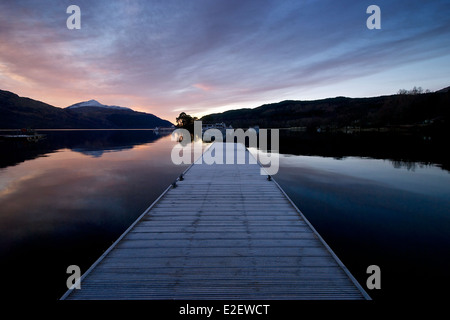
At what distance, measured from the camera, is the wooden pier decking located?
341cm

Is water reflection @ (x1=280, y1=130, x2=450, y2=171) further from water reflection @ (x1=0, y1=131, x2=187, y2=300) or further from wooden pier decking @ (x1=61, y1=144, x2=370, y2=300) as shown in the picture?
water reflection @ (x1=0, y1=131, x2=187, y2=300)

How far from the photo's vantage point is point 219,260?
4176 mm

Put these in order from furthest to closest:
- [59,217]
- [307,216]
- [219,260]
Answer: [307,216]
[59,217]
[219,260]

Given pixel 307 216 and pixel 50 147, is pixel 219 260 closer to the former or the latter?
pixel 307 216

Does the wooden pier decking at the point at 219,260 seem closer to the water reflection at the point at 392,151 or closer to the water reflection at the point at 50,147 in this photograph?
the water reflection at the point at 392,151

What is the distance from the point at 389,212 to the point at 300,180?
562 cm

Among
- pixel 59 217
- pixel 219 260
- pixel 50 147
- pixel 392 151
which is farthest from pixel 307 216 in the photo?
pixel 50 147

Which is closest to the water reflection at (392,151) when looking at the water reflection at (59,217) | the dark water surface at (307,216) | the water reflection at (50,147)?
the dark water surface at (307,216)

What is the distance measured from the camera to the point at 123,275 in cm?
374

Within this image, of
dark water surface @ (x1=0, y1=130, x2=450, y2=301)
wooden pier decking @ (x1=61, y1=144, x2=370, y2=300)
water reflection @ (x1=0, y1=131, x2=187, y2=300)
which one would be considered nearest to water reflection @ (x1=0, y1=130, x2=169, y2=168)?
water reflection @ (x1=0, y1=131, x2=187, y2=300)

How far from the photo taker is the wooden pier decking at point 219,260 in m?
3.41
